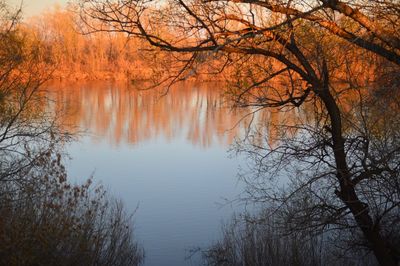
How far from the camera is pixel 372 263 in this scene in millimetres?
5461

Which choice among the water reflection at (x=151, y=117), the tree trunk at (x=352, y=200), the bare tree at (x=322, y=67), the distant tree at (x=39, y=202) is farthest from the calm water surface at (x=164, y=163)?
the tree trunk at (x=352, y=200)

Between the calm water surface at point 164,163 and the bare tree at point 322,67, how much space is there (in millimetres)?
1002

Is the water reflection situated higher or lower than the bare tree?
higher

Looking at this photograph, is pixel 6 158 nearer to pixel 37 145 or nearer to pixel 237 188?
pixel 37 145

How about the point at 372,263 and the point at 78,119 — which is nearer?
the point at 372,263

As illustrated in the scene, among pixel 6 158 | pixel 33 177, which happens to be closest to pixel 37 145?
pixel 6 158

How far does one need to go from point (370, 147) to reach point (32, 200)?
311 cm

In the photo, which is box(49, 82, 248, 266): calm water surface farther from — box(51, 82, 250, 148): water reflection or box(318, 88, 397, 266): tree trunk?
box(318, 88, 397, 266): tree trunk

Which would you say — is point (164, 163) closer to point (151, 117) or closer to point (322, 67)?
point (151, 117)

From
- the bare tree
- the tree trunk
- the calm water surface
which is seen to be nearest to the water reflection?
the calm water surface

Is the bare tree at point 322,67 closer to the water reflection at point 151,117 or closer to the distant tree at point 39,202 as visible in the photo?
the distant tree at point 39,202

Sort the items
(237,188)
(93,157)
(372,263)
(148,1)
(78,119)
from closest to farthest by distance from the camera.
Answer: (148,1)
(372,263)
(237,188)
(93,157)
(78,119)

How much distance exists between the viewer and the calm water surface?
22.4 ft

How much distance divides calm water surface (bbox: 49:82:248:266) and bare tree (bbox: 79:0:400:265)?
1.00m
